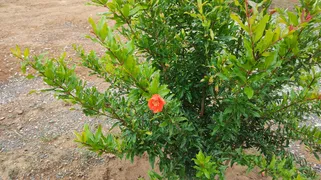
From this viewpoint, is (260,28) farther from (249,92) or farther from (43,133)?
(43,133)

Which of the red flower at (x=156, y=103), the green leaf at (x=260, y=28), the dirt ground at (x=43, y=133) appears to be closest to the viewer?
the green leaf at (x=260, y=28)

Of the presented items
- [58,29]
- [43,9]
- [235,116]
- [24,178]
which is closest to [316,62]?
[235,116]

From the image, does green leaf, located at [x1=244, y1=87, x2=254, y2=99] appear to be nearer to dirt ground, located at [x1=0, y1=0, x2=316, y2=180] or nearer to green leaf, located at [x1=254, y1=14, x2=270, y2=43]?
green leaf, located at [x1=254, y1=14, x2=270, y2=43]

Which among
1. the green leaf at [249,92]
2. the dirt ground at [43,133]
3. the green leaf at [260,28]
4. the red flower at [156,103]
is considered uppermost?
the green leaf at [260,28]

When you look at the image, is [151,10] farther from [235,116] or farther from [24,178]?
[24,178]

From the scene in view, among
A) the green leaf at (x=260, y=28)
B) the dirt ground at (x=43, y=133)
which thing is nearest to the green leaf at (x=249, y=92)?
the green leaf at (x=260, y=28)

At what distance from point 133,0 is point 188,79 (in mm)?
583

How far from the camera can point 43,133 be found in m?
3.51

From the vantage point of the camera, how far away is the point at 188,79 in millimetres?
1729

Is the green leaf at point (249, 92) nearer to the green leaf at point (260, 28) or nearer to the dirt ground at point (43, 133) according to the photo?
the green leaf at point (260, 28)

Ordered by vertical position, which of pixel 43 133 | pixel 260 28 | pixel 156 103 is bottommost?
pixel 43 133

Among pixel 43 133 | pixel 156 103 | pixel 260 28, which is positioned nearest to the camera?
pixel 260 28

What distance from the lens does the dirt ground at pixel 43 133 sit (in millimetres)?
2992

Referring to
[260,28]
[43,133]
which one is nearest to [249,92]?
[260,28]
